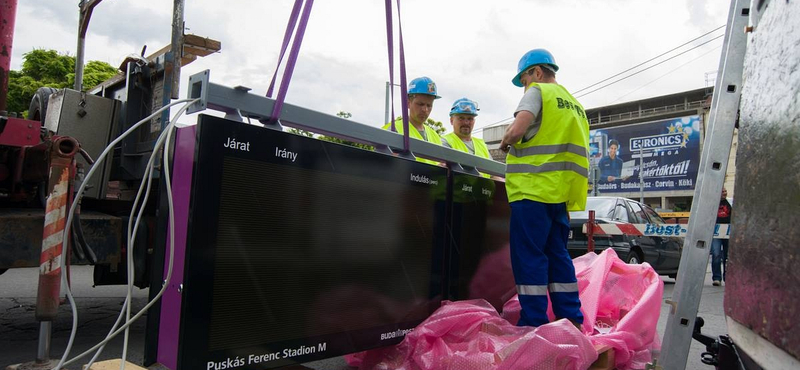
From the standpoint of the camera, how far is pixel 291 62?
220cm

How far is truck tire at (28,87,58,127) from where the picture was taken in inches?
152

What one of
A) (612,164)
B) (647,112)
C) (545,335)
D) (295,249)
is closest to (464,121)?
(545,335)

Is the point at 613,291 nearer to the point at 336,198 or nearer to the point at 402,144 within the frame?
the point at 402,144

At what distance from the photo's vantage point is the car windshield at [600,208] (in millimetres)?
8297

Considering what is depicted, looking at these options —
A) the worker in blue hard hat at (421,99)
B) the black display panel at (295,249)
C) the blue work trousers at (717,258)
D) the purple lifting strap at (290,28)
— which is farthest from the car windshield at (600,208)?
the purple lifting strap at (290,28)

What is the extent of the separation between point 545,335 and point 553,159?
103cm

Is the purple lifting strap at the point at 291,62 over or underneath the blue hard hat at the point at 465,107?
underneath

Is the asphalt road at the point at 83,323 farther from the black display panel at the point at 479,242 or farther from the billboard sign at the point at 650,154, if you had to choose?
the billboard sign at the point at 650,154

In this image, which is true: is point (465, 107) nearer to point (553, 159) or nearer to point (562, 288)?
point (553, 159)

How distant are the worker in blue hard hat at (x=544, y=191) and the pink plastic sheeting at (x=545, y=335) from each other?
0.76 ft

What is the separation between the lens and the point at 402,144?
2.83m

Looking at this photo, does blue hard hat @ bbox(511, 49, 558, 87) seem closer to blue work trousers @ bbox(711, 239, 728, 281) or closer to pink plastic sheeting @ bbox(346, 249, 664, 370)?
pink plastic sheeting @ bbox(346, 249, 664, 370)

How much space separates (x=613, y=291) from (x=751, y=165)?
2521 millimetres

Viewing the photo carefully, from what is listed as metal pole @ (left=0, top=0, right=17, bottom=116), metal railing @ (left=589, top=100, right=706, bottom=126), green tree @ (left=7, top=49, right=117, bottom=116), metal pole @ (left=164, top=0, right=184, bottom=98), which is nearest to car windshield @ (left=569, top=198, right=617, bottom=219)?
metal pole @ (left=164, top=0, right=184, bottom=98)
